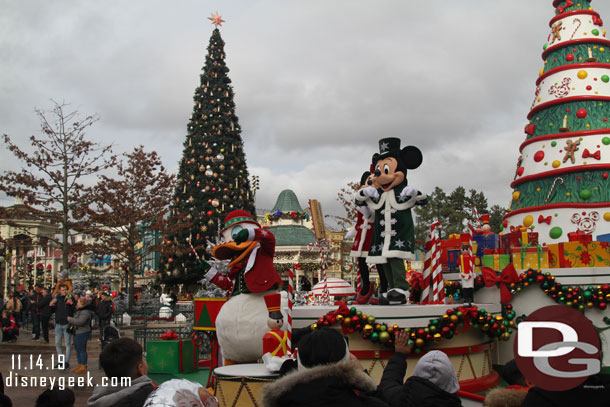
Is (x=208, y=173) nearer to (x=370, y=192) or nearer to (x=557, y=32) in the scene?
(x=557, y=32)

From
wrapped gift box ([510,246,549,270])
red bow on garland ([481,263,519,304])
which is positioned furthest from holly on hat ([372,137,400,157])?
wrapped gift box ([510,246,549,270])

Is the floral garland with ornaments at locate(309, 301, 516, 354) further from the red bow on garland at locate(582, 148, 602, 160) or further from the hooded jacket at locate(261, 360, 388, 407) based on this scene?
the red bow on garland at locate(582, 148, 602, 160)

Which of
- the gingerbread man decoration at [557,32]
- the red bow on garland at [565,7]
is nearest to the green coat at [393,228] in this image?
the gingerbread man decoration at [557,32]

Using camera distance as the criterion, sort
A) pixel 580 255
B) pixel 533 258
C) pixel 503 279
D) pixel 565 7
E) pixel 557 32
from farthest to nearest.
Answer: pixel 565 7 → pixel 557 32 → pixel 533 258 → pixel 580 255 → pixel 503 279

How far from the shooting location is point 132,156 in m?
24.5

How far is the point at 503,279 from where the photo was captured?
9.17 m

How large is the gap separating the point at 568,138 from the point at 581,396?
1400 centimetres

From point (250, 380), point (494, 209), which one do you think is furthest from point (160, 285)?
point (494, 209)

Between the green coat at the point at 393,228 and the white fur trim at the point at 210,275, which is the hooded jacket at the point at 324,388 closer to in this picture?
the white fur trim at the point at 210,275

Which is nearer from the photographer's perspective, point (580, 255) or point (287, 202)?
point (580, 255)

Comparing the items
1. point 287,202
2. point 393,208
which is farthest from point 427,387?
point 287,202

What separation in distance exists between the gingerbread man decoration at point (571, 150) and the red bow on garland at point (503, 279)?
6.83 meters

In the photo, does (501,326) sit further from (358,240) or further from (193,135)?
(193,135)

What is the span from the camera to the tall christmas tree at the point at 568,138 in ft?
46.9
